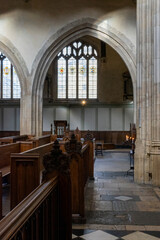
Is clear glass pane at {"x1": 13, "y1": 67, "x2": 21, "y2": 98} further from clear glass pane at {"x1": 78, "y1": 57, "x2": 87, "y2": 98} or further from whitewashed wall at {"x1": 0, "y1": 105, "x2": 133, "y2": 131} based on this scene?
clear glass pane at {"x1": 78, "y1": 57, "x2": 87, "y2": 98}

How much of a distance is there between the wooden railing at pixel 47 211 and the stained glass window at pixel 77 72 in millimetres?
15872

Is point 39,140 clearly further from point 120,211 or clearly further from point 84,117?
point 84,117

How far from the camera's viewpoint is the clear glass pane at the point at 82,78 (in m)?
18.0

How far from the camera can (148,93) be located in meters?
6.07

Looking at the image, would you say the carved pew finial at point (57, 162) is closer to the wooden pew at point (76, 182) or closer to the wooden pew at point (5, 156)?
the wooden pew at point (76, 182)

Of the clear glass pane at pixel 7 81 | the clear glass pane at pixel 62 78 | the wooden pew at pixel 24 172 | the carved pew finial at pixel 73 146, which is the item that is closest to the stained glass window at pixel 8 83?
the clear glass pane at pixel 7 81

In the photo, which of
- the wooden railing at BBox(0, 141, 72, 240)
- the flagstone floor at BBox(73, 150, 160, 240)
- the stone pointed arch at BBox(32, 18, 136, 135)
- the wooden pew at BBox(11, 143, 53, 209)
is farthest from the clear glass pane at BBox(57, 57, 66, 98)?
the wooden railing at BBox(0, 141, 72, 240)

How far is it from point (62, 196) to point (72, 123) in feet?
50.4

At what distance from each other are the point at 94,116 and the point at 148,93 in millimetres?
11463

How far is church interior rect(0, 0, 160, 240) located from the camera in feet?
7.39

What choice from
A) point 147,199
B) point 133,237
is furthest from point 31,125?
point 133,237

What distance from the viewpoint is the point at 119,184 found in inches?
226

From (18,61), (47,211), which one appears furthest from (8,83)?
(47,211)

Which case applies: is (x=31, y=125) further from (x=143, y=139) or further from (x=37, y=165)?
(x=37, y=165)
